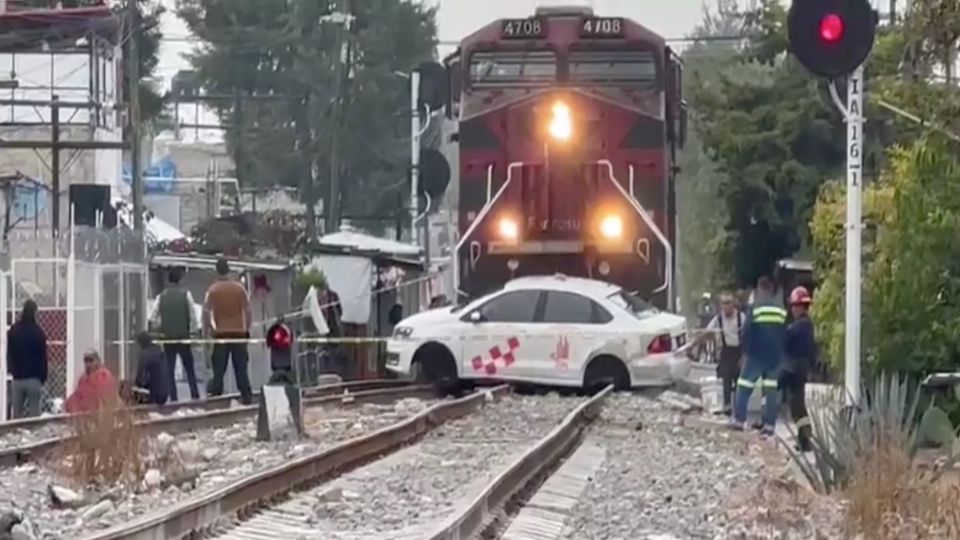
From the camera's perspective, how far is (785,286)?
36812 millimetres

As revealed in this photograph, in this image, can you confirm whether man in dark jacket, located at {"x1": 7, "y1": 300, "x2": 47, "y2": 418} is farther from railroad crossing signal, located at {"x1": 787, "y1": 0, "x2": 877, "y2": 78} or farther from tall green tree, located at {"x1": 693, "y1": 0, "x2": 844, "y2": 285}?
tall green tree, located at {"x1": 693, "y1": 0, "x2": 844, "y2": 285}

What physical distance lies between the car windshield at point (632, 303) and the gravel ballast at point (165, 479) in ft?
14.0

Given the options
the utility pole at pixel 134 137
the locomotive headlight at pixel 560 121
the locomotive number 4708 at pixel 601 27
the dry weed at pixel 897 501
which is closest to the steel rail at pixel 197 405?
the locomotive headlight at pixel 560 121

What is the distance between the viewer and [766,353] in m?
20.3

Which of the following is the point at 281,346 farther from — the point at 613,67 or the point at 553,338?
the point at 613,67

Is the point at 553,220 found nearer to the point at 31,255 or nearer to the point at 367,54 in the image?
the point at 31,255

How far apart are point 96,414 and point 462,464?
3159 mm

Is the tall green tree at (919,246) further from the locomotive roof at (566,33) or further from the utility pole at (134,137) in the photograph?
the utility pole at (134,137)

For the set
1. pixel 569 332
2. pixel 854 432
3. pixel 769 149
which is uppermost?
pixel 769 149

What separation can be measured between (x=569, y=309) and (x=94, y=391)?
9.57 m

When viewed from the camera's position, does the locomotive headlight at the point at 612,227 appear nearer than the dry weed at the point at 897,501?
No

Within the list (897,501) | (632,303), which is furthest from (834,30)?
(632,303)

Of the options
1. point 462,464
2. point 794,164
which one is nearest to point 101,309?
point 462,464

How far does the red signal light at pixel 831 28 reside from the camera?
1363cm
